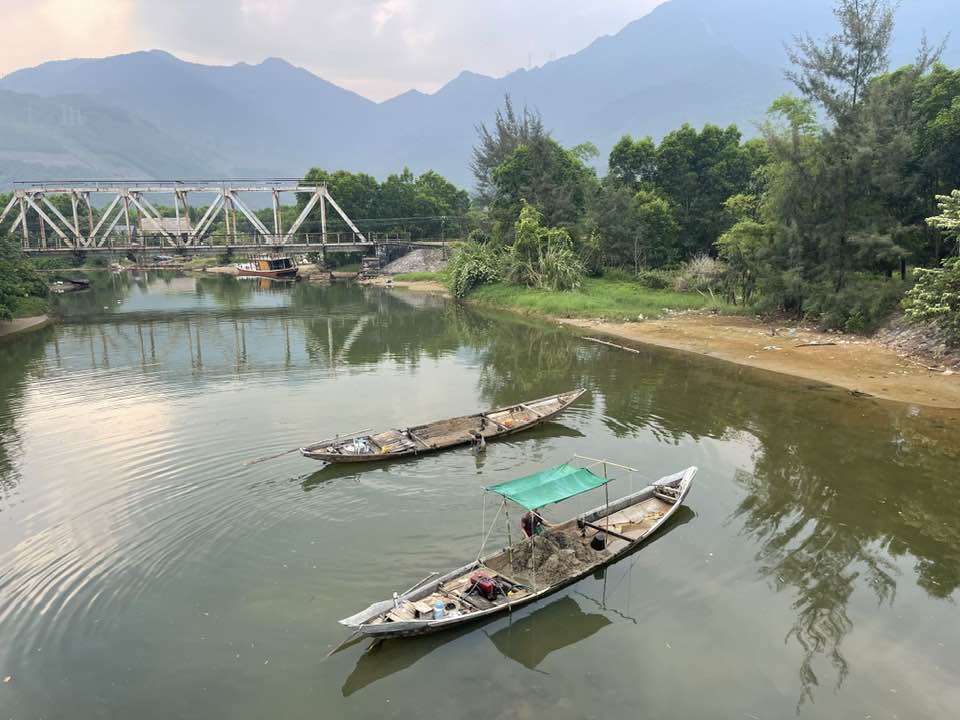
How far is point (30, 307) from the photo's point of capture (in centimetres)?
4372

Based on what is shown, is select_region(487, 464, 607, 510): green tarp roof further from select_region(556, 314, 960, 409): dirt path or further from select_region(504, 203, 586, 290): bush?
select_region(504, 203, 586, 290): bush

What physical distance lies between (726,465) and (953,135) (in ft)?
71.2

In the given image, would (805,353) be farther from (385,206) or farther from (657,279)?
(385,206)

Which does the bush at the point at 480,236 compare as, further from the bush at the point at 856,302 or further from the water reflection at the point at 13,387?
the water reflection at the point at 13,387

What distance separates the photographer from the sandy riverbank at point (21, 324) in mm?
38500

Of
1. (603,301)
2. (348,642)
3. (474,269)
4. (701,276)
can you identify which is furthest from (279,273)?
(348,642)

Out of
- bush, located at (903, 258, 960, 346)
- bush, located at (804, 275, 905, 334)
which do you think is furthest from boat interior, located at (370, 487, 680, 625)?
bush, located at (804, 275, 905, 334)

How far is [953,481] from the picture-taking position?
15.9 metres

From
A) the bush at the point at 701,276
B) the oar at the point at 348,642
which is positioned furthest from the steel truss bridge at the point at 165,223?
the oar at the point at 348,642

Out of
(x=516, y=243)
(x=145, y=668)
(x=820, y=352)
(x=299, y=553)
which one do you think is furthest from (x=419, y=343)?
(x=145, y=668)

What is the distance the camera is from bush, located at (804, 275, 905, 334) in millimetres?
29422

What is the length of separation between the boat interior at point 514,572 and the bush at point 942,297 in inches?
623

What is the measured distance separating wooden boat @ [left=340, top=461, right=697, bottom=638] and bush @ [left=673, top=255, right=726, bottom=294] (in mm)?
27300

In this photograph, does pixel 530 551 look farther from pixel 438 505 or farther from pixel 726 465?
pixel 726 465
